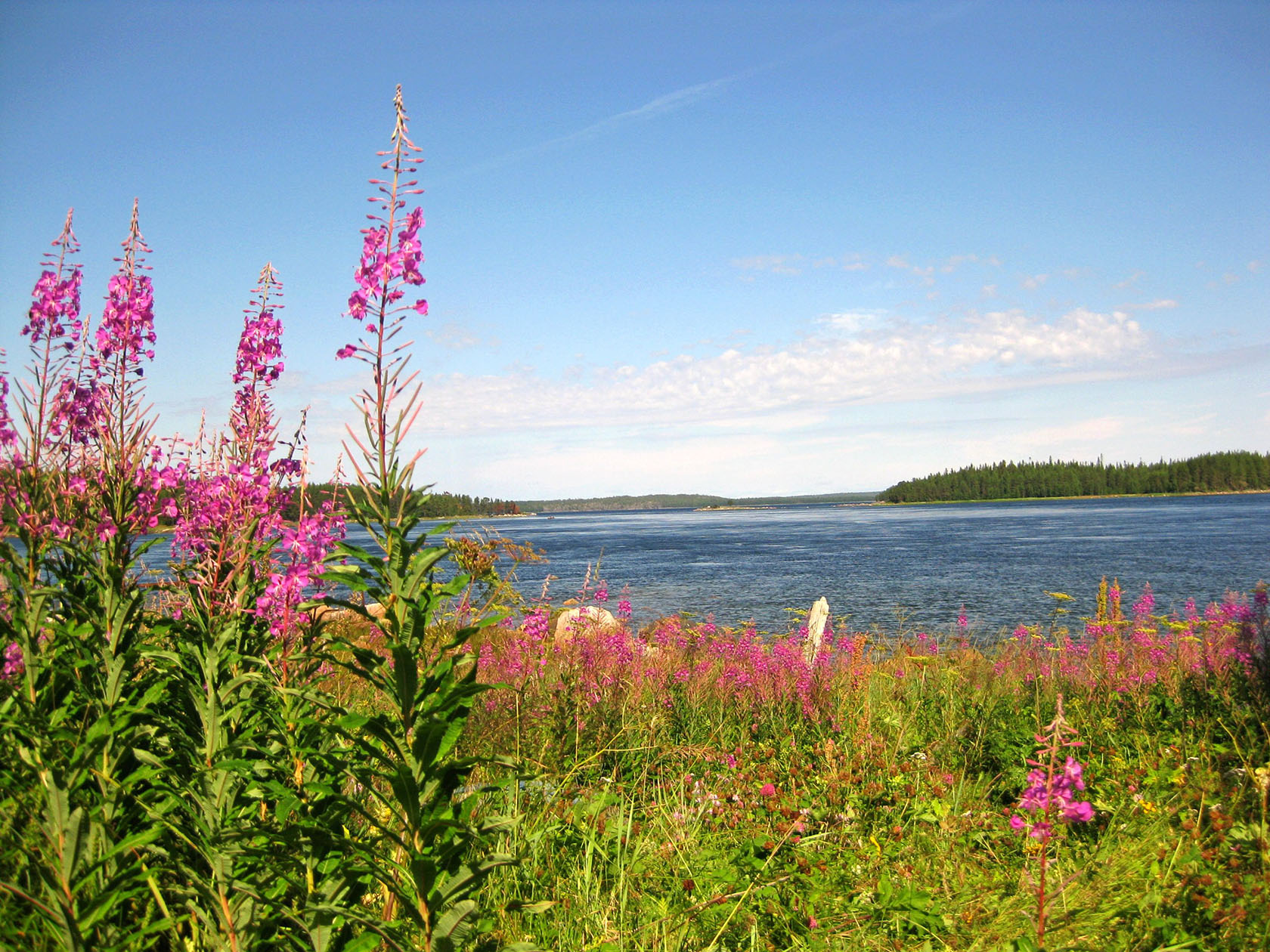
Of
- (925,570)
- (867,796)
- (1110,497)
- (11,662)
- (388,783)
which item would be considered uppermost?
(11,662)

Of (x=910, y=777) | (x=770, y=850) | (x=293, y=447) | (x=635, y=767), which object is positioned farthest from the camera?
(x=635, y=767)

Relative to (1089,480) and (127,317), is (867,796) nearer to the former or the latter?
(127,317)

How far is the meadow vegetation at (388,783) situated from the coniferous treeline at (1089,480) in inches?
6700

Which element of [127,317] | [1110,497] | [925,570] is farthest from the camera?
[1110,497]

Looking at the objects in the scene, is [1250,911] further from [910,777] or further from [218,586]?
[218,586]

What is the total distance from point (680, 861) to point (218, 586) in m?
2.70

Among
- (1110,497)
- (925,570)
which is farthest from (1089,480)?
(925,570)

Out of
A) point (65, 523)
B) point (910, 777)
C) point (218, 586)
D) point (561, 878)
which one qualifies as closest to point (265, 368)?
point (218, 586)

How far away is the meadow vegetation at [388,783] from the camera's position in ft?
7.06

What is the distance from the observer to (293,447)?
318 centimetres

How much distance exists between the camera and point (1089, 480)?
5837 inches

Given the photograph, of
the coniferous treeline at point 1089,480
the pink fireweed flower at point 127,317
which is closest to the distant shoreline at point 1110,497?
the coniferous treeline at point 1089,480

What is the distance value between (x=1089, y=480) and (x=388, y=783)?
175 m

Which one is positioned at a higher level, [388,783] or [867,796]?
→ [388,783]
